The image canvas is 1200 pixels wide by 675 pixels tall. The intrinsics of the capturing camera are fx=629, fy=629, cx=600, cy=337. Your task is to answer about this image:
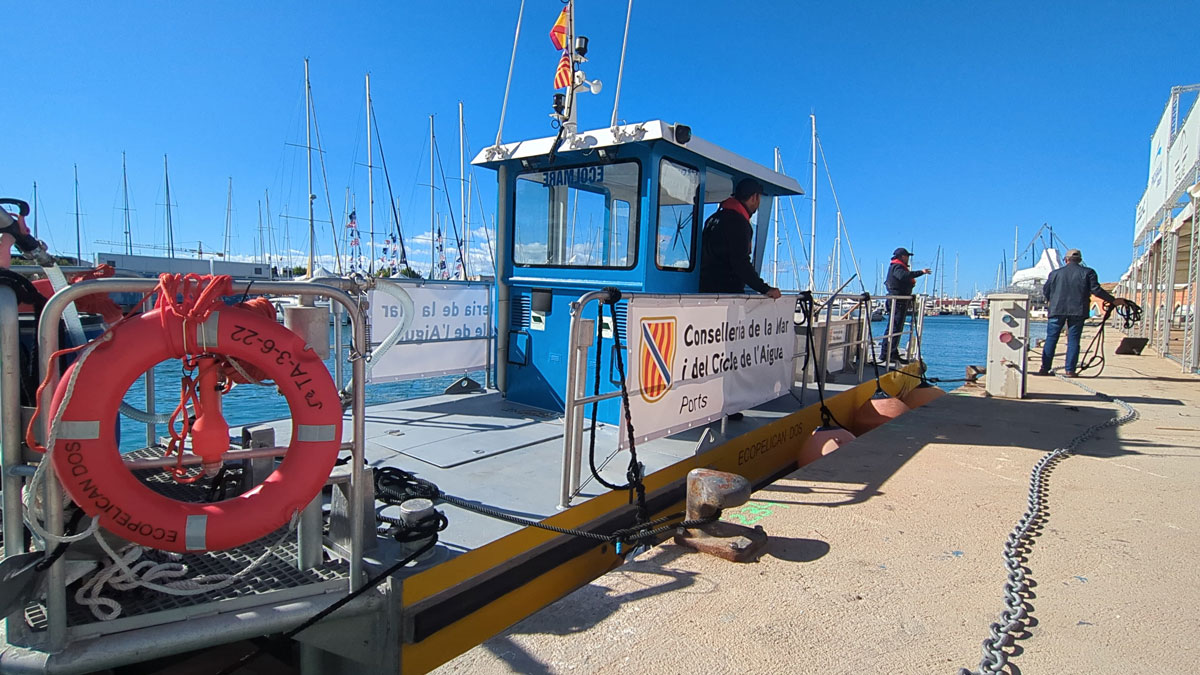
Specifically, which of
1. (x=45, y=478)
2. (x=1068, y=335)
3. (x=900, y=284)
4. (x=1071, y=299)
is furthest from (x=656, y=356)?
(x=1068, y=335)

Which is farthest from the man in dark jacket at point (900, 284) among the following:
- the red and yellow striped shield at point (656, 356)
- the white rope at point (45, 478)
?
the white rope at point (45, 478)

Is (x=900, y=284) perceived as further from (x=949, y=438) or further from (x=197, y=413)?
(x=197, y=413)

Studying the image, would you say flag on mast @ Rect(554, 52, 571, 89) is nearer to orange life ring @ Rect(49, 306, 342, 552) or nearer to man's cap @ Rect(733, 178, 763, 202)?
man's cap @ Rect(733, 178, 763, 202)

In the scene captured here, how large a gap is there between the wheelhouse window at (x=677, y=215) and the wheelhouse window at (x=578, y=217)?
0.21 metres

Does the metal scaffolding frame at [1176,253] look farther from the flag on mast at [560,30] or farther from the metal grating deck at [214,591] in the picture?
the metal grating deck at [214,591]

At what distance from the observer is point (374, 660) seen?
219 cm

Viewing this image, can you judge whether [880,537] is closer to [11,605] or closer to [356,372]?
[356,372]

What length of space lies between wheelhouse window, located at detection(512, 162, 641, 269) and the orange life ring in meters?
2.74

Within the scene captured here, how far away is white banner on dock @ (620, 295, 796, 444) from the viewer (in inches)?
132

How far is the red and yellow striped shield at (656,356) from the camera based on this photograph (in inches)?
132

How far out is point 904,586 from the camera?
8.46 ft

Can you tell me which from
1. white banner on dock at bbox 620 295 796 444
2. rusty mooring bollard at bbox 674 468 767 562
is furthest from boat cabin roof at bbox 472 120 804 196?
rusty mooring bollard at bbox 674 468 767 562

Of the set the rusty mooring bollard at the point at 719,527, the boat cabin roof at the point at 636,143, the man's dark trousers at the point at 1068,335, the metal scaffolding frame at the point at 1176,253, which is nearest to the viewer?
the rusty mooring bollard at the point at 719,527

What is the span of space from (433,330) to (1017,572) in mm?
4326
